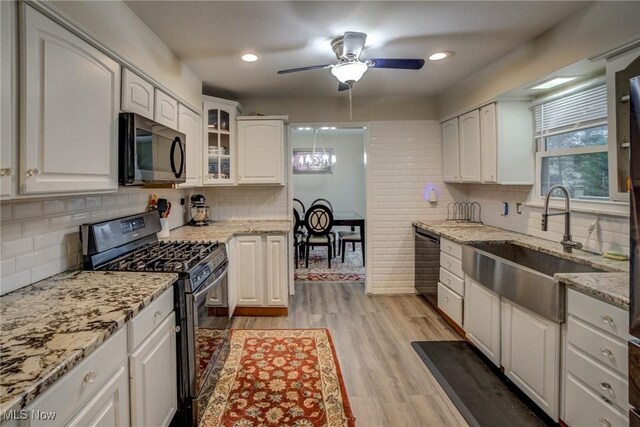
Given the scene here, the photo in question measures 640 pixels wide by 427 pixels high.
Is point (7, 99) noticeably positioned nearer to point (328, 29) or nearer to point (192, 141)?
point (328, 29)

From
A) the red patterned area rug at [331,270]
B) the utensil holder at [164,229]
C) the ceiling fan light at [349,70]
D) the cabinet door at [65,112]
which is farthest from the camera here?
the red patterned area rug at [331,270]

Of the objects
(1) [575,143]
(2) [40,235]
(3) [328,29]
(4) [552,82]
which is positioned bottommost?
(2) [40,235]

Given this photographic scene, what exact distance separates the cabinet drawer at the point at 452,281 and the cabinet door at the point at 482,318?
8 centimetres

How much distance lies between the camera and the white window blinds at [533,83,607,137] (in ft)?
7.39

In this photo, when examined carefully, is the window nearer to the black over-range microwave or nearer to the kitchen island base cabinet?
the kitchen island base cabinet

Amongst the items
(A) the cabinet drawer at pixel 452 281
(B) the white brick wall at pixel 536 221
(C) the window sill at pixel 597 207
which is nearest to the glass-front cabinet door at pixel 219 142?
(A) the cabinet drawer at pixel 452 281

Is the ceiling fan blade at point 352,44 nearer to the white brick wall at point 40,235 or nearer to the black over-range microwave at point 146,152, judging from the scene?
the black over-range microwave at point 146,152

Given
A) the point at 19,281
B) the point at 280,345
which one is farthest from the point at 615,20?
the point at 19,281

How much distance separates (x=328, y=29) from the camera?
2188 millimetres

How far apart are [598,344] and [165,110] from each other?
9.12 ft

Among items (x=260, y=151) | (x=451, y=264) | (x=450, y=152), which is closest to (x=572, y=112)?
(x=450, y=152)

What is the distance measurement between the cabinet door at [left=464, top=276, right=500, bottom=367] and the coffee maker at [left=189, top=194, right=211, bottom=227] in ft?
8.67

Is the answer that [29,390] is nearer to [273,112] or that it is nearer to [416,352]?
[416,352]

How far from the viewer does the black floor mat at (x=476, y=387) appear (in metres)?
1.86
